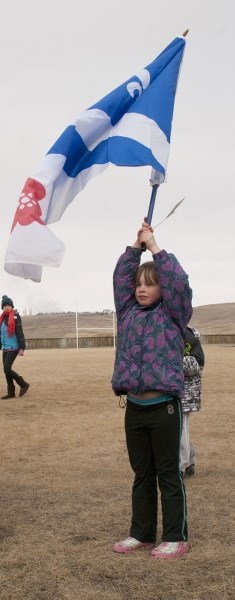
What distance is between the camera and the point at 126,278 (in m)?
4.54

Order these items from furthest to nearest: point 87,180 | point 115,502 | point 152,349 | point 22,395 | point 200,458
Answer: point 22,395 → point 200,458 → point 115,502 → point 87,180 → point 152,349

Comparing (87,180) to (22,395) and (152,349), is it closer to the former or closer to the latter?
(152,349)

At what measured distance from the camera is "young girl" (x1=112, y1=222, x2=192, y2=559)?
430 cm

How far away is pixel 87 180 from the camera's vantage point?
520 centimetres

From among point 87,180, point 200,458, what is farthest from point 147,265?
point 200,458

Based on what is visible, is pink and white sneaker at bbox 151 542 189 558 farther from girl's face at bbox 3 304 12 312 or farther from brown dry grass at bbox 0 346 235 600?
girl's face at bbox 3 304 12 312

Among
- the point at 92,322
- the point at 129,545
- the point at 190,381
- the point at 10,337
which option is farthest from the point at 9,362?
the point at 92,322

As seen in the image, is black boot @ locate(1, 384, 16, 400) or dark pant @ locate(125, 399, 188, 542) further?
black boot @ locate(1, 384, 16, 400)

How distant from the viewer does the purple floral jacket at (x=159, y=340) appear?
168 inches

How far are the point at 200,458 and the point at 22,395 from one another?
7.48 metres

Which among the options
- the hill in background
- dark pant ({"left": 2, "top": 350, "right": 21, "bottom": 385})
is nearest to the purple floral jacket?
dark pant ({"left": 2, "top": 350, "right": 21, "bottom": 385})

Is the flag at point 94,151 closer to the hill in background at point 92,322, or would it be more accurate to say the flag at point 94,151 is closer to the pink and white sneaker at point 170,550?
the pink and white sneaker at point 170,550

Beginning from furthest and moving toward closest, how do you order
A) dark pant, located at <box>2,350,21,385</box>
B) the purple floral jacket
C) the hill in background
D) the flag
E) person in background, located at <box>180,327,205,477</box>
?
the hill in background → dark pant, located at <box>2,350,21,385</box> → person in background, located at <box>180,327,205,477</box> → the flag → the purple floral jacket

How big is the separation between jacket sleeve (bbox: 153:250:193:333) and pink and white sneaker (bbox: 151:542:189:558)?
1329 mm
